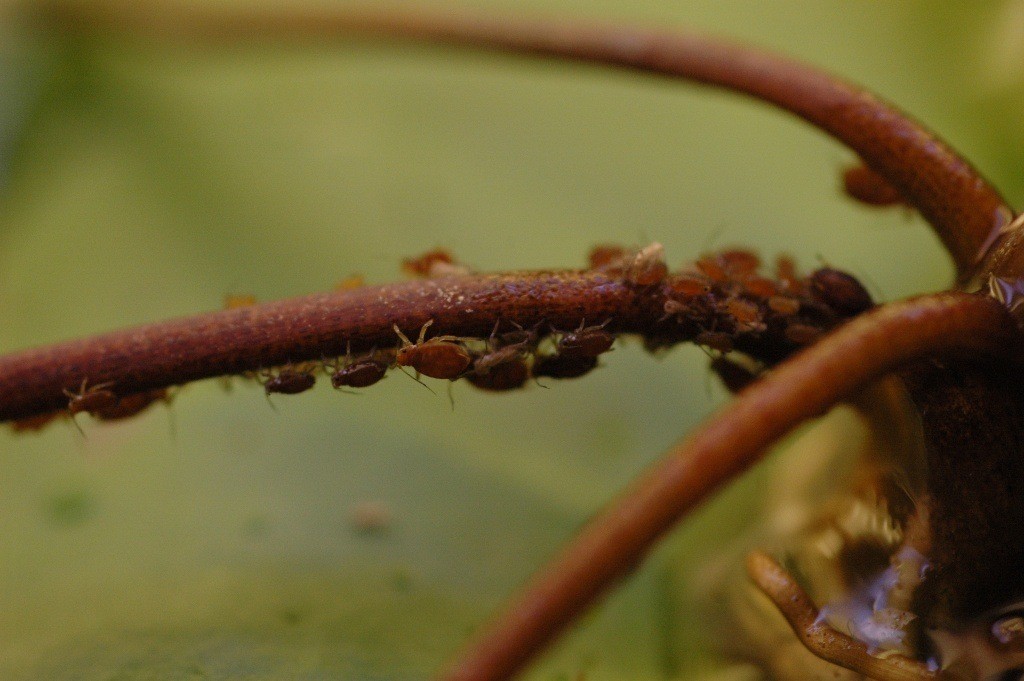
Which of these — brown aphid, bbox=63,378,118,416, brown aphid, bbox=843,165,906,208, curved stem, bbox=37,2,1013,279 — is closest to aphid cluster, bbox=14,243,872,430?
brown aphid, bbox=63,378,118,416

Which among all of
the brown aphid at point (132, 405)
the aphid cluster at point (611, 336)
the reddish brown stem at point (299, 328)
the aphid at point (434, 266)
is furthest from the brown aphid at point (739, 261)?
the brown aphid at point (132, 405)

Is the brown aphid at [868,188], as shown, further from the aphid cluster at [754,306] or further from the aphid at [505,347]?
the aphid at [505,347]

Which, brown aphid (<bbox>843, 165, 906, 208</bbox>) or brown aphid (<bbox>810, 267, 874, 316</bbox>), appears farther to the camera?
brown aphid (<bbox>843, 165, 906, 208</bbox>)

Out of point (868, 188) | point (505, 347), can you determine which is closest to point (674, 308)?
point (505, 347)

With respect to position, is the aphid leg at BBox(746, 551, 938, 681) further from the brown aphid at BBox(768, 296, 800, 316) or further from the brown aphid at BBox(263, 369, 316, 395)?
the brown aphid at BBox(263, 369, 316, 395)

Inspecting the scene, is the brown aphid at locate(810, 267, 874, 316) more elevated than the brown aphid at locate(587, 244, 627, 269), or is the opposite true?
the brown aphid at locate(587, 244, 627, 269)

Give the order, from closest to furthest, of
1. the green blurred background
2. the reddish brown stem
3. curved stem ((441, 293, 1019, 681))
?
1. curved stem ((441, 293, 1019, 681))
2. the reddish brown stem
3. the green blurred background

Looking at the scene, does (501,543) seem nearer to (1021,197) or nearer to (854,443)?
(854,443)
